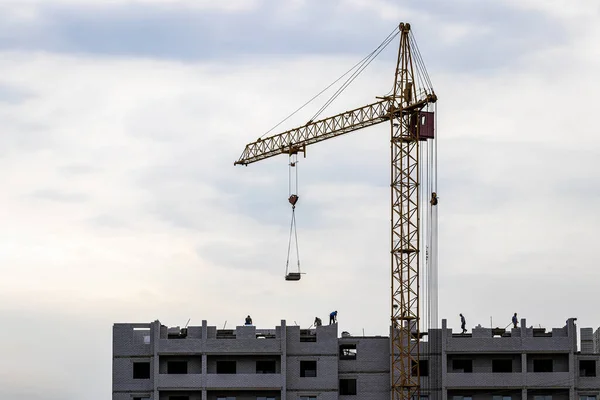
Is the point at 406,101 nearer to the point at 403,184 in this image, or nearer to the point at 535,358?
the point at 403,184

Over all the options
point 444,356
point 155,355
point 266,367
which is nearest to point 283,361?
point 266,367

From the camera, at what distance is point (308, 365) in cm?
14138

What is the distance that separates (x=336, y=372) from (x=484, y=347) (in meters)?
12.6

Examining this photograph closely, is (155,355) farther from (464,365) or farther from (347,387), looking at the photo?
(464,365)

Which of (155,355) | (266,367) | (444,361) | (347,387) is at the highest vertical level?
(155,355)

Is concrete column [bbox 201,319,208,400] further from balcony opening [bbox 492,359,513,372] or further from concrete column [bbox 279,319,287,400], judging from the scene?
balcony opening [bbox 492,359,513,372]

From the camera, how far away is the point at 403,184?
490 ft

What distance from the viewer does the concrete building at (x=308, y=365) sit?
140625 millimetres

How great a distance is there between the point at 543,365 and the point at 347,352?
54.0 ft

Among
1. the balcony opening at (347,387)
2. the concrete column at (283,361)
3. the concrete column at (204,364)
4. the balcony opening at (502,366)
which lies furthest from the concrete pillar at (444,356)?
the concrete column at (204,364)

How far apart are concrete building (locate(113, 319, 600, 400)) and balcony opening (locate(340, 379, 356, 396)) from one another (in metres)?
0.08

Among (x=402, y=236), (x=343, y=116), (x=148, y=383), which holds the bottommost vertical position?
(x=148, y=383)

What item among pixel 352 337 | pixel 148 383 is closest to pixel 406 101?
pixel 352 337

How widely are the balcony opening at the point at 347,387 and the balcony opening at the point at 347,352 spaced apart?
194cm
